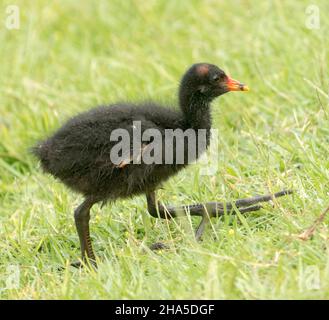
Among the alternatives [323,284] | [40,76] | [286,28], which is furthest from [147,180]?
[40,76]

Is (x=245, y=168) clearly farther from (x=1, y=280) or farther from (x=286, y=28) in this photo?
(x=286, y=28)

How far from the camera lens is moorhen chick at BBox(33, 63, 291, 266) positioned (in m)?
4.71

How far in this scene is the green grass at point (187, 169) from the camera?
4.13m

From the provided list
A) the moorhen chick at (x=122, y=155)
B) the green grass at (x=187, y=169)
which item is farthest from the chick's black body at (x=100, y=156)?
the green grass at (x=187, y=169)

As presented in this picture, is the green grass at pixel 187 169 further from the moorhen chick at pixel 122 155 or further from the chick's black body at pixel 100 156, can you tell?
the chick's black body at pixel 100 156

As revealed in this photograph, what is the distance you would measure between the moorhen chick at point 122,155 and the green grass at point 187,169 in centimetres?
13

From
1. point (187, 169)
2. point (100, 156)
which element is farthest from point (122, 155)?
point (187, 169)

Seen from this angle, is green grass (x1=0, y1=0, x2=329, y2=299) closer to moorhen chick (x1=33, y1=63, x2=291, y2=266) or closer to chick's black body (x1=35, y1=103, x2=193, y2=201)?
moorhen chick (x1=33, y1=63, x2=291, y2=266)

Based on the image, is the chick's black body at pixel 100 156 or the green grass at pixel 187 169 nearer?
the green grass at pixel 187 169

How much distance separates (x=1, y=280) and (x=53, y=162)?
71 centimetres

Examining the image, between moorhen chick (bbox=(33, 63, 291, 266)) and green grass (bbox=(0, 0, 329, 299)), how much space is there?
0.42 ft

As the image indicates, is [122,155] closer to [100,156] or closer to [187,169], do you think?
[100,156]

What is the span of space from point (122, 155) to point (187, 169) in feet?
3.65
